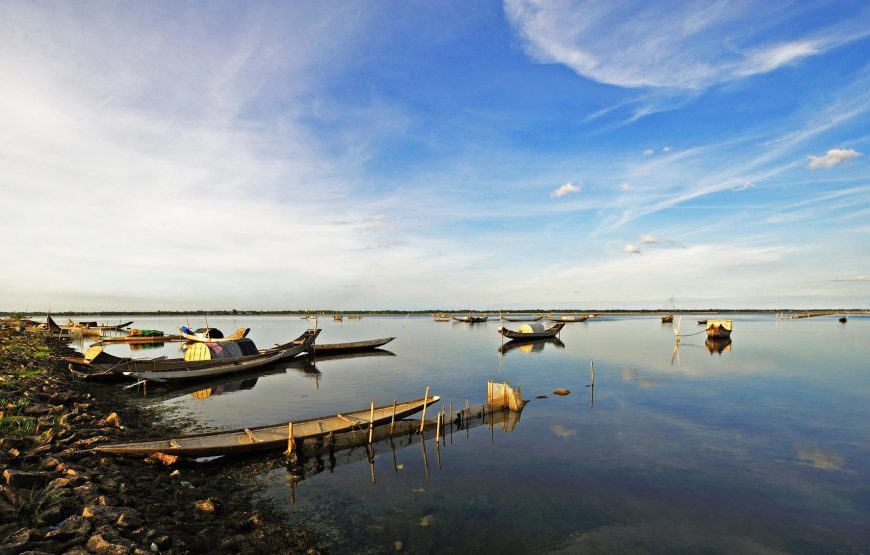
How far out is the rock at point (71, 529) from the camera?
316 inches

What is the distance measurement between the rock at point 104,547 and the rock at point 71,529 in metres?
0.47

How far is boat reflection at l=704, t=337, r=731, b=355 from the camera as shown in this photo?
57.1 m

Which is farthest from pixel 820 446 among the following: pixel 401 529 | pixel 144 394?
pixel 144 394

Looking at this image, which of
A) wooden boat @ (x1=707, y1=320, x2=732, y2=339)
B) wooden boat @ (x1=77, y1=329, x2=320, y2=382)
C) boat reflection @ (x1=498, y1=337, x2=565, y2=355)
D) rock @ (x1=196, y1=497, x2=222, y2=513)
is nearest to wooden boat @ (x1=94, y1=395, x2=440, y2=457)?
rock @ (x1=196, y1=497, x2=222, y2=513)

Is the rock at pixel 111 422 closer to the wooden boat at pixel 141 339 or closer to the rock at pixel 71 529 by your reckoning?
Answer: the rock at pixel 71 529

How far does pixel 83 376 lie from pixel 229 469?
23629mm

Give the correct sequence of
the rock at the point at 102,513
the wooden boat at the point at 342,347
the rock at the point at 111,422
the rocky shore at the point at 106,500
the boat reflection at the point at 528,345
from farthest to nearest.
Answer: the boat reflection at the point at 528,345
the wooden boat at the point at 342,347
the rock at the point at 111,422
the rock at the point at 102,513
the rocky shore at the point at 106,500

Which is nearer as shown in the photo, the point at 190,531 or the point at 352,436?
the point at 190,531

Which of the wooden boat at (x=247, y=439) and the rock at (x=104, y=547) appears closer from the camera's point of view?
the rock at (x=104, y=547)

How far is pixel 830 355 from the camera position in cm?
5128

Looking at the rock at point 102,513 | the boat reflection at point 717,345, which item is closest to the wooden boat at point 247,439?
the rock at point 102,513

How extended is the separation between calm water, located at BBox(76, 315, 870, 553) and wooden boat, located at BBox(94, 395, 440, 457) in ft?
4.37

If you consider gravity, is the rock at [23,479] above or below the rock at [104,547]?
above

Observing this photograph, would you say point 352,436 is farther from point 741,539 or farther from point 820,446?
point 820,446
